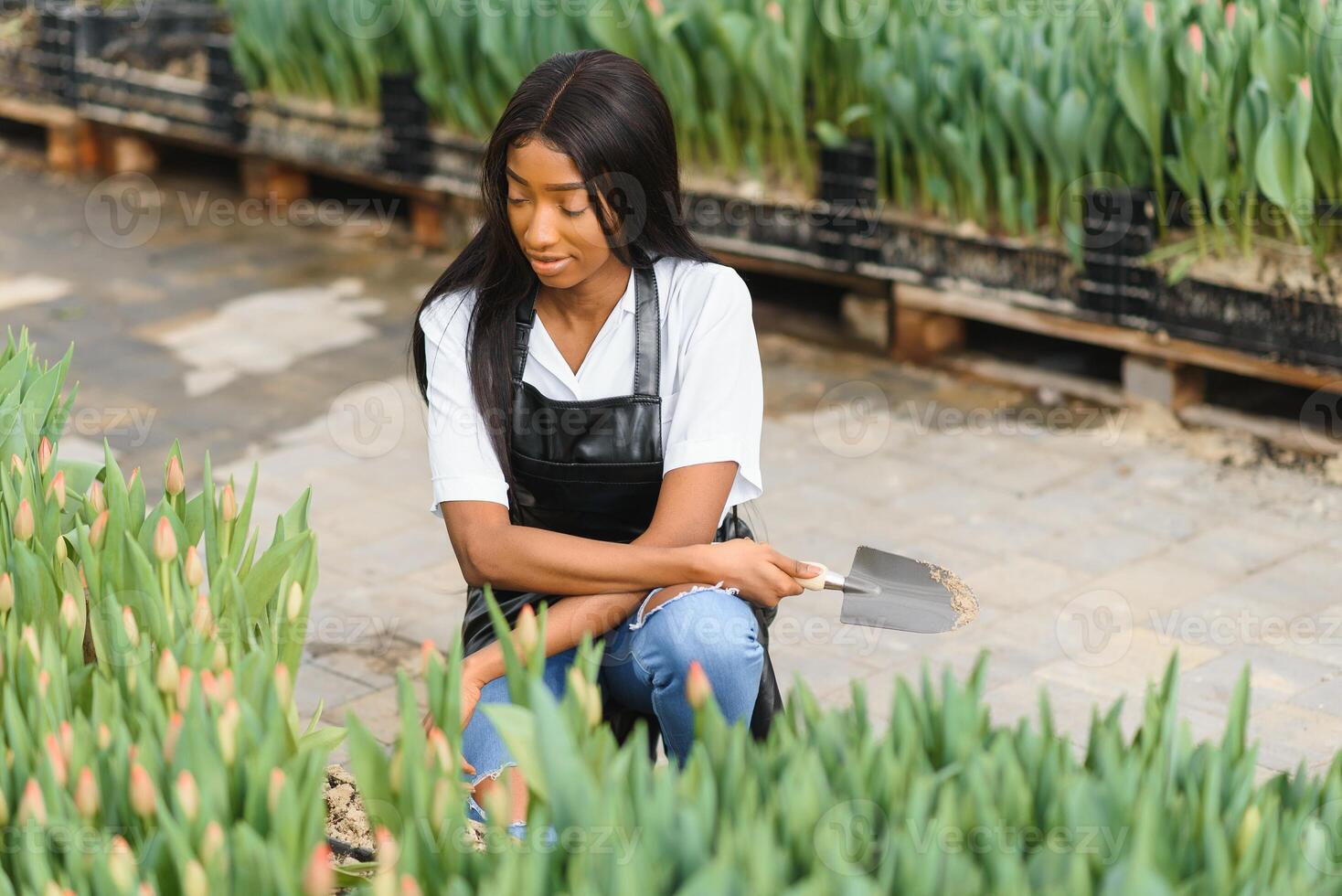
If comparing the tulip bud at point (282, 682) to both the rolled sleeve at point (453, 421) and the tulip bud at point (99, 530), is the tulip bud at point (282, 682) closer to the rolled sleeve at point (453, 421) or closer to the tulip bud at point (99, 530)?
the tulip bud at point (99, 530)

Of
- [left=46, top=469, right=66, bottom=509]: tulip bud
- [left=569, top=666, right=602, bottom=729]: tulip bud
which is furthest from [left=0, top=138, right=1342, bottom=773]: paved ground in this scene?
[left=569, top=666, right=602, bottom=729]: tulip bud

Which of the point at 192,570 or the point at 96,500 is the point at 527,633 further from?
the point at 96,500

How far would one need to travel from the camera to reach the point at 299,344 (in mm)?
5645

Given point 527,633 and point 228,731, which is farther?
point 527,633

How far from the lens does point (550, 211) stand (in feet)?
7.70

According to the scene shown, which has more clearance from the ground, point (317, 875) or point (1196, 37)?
point (1196, 37)

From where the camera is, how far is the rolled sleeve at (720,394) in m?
2.46

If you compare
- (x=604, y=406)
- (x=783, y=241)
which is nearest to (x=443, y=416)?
(x=604, y=406)

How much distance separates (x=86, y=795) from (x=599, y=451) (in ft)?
3.30

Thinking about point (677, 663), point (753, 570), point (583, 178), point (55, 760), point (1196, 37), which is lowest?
A: point (677, 663)

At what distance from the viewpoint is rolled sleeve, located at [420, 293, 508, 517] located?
8.05 ft

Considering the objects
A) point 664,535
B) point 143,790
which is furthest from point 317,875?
point 664,535

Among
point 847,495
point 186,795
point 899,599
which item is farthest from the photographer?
point 847,495

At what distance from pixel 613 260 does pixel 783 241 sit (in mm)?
2895
